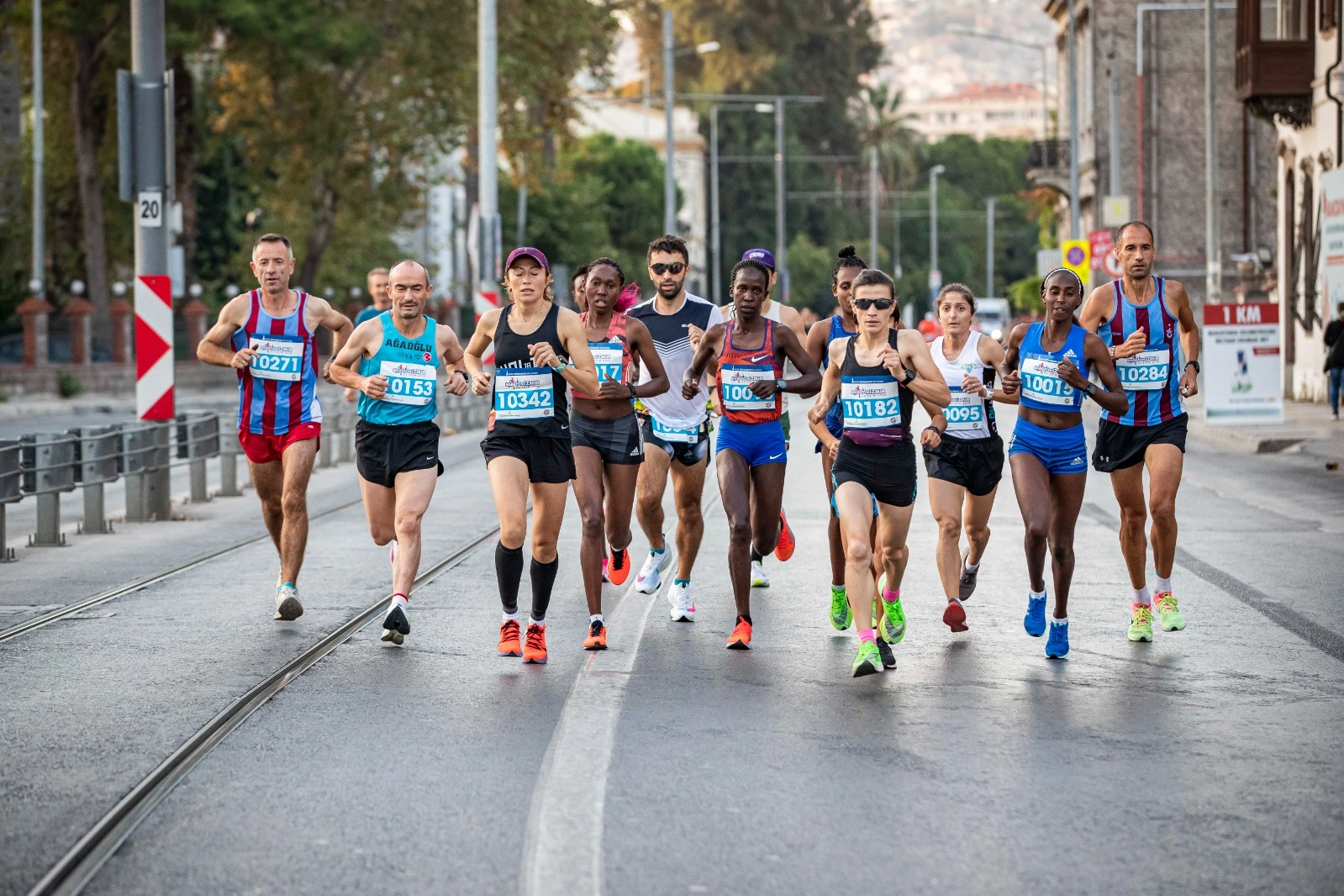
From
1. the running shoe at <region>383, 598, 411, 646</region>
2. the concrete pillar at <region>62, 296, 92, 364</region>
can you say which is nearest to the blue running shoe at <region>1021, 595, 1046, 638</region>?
the running shoe at <region>383, 598, 411, 646</region>

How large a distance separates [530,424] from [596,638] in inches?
40.0

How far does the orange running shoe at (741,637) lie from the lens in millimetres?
9727

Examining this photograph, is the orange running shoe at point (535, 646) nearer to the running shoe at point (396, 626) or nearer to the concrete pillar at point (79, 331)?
the running shoe at point (396, 626)

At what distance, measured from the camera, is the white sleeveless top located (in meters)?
10.3

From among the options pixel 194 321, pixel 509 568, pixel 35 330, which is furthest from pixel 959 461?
pixel 194 321

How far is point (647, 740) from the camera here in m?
7.55

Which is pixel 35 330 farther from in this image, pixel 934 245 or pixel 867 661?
pixel 934 245

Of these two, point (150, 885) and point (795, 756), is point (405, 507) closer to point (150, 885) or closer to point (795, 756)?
point (795, 756)

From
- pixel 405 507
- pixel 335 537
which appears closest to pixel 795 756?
pixel 405 507

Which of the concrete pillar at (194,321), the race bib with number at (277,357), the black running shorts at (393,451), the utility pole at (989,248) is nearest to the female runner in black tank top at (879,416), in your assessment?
the black running shorts at (393,451)

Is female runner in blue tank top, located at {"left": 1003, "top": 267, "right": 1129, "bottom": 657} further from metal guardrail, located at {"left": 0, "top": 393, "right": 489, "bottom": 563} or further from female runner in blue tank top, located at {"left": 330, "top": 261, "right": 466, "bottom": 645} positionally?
metal guardrail, located at {"left": 0, "top": 393, "right": 489, "bottom": 563}

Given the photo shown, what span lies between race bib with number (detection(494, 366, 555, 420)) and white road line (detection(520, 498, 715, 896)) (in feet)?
3.65

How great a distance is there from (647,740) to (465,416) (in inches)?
1017

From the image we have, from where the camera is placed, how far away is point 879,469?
30.5 feet
